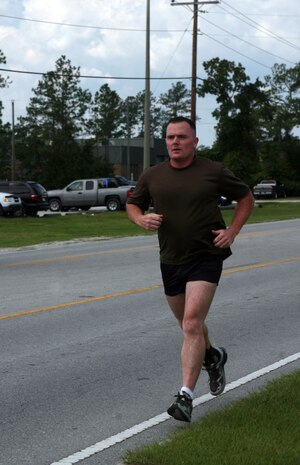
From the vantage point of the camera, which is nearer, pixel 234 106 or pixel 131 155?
pixel 234 106

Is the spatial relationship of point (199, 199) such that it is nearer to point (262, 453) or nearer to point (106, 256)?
point (262, 453)

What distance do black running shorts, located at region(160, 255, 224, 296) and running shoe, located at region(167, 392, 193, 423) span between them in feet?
2.66

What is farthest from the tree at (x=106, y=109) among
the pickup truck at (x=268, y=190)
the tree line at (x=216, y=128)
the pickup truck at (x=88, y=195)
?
the pickup truck at (x=88, y=195)

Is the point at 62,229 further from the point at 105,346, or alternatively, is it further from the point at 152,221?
the point at 152,221

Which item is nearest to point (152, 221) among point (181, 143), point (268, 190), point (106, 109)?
point (181, 143)

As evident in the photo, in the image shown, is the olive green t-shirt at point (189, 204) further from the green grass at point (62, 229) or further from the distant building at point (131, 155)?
the distant building at point (131, 155)

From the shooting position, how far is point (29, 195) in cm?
4272

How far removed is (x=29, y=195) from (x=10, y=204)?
283 cm

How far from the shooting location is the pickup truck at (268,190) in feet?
257

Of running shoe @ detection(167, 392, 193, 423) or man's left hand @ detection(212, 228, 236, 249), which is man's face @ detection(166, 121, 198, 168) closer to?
man's left hand @ detection(212, 228, 236, 249)

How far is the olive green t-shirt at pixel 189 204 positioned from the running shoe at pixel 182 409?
3.15ft

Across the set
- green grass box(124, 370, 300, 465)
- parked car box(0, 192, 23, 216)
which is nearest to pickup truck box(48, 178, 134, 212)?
parked car box(0, 192, 23, 216)

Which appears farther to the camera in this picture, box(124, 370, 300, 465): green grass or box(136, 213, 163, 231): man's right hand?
box(136, 213, 163, 231): man's right hand

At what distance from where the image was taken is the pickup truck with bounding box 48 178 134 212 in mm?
49219
